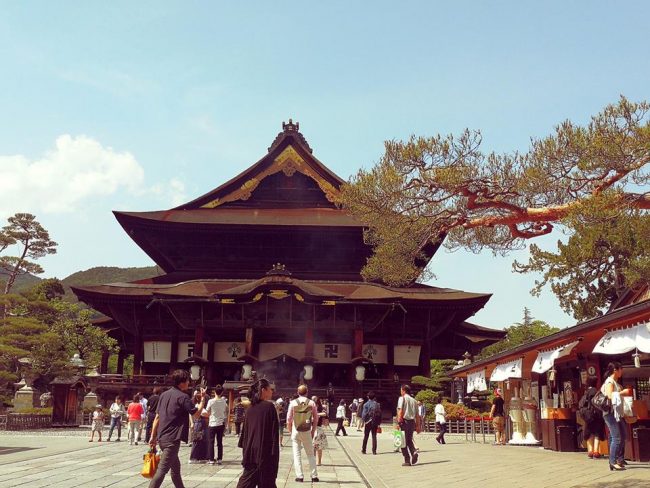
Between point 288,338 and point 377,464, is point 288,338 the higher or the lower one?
the higher one

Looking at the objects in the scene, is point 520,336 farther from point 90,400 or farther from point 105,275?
point 105,275

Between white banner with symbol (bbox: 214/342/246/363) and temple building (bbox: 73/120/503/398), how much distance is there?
0.18ft

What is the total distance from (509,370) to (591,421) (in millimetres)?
6520

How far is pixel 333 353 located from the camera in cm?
3153

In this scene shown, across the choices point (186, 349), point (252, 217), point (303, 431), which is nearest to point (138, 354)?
point (186, 349)

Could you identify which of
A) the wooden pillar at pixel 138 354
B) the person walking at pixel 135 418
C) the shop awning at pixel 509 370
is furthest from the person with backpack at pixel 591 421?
the wooden pillar at pixel 138 354

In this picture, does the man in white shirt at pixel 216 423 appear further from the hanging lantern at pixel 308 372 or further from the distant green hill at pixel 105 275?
the distant green hill at pixel 105 275

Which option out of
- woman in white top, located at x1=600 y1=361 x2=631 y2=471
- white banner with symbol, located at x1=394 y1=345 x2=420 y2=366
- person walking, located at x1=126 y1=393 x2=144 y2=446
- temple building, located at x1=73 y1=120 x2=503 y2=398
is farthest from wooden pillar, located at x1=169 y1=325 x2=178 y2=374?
woman in white top, located at x1=600 y1=361 x2=631 y2=471

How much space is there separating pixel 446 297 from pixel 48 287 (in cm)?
4452

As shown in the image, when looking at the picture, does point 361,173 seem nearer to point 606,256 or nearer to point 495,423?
point 495,423

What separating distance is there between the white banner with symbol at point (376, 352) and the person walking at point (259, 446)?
2602cm

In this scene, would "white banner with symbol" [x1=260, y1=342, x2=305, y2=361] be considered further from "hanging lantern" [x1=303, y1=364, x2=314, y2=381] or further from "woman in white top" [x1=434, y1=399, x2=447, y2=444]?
"woman in white top" [x1=434, y1=399, x2=447, y2=444]

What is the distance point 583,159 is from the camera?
348 inches

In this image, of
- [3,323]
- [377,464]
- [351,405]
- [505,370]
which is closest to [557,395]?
[505,370]
